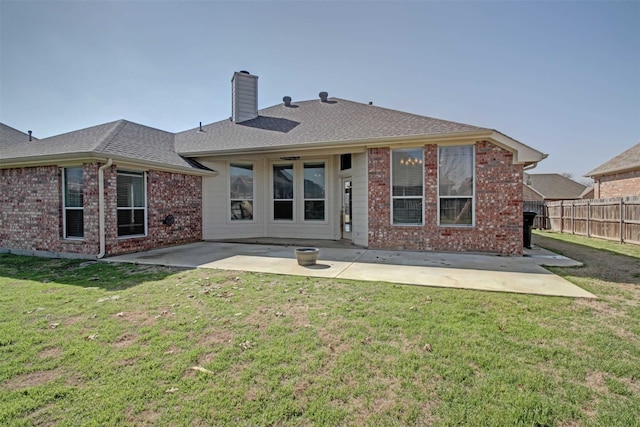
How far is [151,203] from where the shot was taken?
9039 mm

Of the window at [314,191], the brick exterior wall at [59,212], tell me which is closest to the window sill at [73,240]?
the brick exterior wall at [59,212]

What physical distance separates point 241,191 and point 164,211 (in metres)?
2.99

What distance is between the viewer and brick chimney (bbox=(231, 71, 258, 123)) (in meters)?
13.4

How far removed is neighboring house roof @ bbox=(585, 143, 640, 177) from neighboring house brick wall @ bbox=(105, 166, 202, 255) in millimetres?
22908

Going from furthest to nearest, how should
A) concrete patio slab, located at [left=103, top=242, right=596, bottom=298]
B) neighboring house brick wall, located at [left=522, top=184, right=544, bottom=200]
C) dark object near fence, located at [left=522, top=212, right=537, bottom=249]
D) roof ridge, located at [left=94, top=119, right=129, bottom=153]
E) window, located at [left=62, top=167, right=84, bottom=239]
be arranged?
neighboring house brick wall, located at [left=522, top=184, right=544, bottom=200]
dark object near fence, located at [left=522, top=212, right=537, bottom=249]
window, located at [left=62, top=167, right=84, bottom=239]
roof ridge, located at [left=94, top=119, right=129, bottom=153]
concrete patio slab, located at [left=103, top=242, right=596, bottom=298]

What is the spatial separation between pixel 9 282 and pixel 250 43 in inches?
384

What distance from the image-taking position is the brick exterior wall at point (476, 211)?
8023 millimetres

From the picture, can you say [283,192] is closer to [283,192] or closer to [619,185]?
[283,192]

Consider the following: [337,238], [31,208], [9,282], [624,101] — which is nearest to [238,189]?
[337,238]

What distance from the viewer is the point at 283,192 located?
11.7m

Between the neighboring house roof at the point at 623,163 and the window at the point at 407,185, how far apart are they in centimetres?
1662

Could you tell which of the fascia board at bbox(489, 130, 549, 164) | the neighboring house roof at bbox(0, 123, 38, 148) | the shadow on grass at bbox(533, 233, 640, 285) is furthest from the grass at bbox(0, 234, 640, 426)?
the neighboring house roof at bbox(0, 123, 38, 148)

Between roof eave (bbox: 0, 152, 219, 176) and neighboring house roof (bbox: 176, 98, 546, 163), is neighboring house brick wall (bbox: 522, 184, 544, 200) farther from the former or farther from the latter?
roof eave (bbox: 0, 152, 219, 176)

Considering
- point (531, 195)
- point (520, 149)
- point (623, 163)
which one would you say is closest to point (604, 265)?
point (520, 149)
